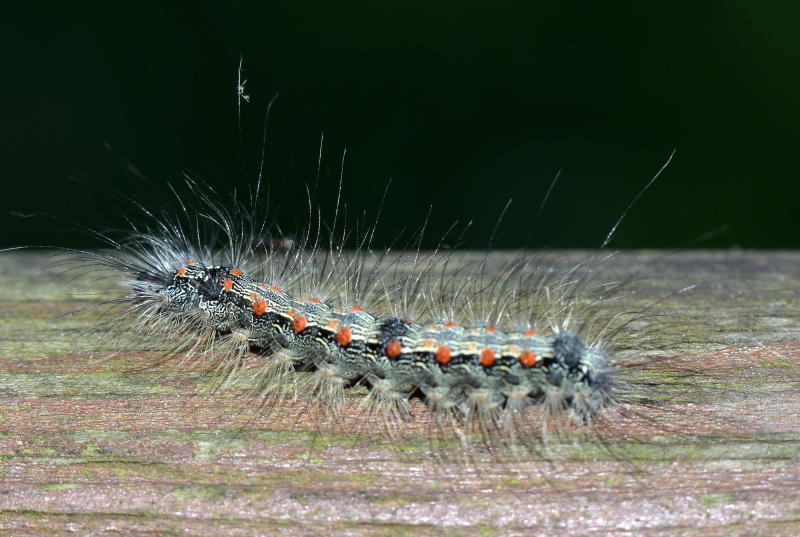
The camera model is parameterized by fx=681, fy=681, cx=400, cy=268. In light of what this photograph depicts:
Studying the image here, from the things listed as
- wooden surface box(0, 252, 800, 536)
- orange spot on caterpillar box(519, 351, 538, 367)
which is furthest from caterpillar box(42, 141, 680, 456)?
wooden surface box(0, 252, 800, 536)

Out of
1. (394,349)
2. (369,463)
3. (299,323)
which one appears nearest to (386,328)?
(394,349)

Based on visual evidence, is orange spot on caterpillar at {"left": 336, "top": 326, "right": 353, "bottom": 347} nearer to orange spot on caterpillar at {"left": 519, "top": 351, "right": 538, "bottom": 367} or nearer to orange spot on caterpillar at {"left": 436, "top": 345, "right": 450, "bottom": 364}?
orange spot on caterpillar at {"left": 436, "top": 345, "right": 450, "bottom": 364}

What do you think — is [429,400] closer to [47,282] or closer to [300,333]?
[300,333]

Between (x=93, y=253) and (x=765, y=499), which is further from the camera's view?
(x=93, y=253)

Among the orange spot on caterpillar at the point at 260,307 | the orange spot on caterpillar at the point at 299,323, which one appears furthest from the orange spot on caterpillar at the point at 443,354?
the orange spot on caterpillar at the point at 260,307

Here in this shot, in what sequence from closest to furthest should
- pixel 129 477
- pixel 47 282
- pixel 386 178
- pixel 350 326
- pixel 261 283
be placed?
pixel 129 477 < pixel 350 326 < pixel 261 283 < pixel 47 282 < pixel 386 178

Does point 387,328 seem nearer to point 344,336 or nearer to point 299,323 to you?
point 344,336

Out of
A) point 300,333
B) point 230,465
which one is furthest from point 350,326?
point 230,465
